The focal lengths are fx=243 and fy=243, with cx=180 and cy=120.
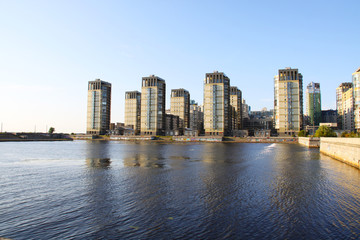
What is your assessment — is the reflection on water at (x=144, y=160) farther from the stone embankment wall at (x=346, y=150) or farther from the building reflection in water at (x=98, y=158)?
the stone embankment wall at (x=346, y=150)

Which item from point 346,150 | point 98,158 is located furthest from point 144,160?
point 346,150

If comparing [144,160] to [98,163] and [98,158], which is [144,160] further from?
[98,158]

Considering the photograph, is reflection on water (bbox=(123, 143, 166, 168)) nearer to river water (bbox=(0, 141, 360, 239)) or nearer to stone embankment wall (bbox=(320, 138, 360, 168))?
river water (bbox=(0, 141, 360, 239))

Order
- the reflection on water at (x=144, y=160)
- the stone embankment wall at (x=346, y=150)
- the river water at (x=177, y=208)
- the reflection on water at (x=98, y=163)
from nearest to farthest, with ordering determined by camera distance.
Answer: the river water at (x=177, y=208)
the stone embankment wall at (x=346, y=150)
the reflection on water at (x=98, y=163)
the reflection on water at (x=144, y=160)

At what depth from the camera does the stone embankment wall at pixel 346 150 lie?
160 ft

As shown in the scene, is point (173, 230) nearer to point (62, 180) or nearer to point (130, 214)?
point (130, 214)

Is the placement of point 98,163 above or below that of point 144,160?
above

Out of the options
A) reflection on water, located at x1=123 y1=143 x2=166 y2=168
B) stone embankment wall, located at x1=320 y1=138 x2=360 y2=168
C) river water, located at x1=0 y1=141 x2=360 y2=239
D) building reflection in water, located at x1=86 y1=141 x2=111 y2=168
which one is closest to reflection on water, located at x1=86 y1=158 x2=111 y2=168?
building reflection in water, located at x1=86 y1=141 x2=111 y2=168

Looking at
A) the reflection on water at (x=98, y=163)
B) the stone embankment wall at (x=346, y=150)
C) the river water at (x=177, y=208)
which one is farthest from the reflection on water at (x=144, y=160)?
the stone embankment wall at (x=346, y=150)

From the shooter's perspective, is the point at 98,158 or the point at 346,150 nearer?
the point at 346,150

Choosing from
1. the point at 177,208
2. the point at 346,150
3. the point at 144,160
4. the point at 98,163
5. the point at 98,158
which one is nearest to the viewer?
the point at 177,208

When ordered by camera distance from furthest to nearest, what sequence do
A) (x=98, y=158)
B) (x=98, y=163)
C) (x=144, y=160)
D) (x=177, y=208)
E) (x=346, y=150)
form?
(x=98, y=158), (x=144, y=160), (x=98, y=163), (x=346, y=150), (x=177, y=208)

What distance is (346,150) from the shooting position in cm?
5694

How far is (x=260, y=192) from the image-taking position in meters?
29.4
